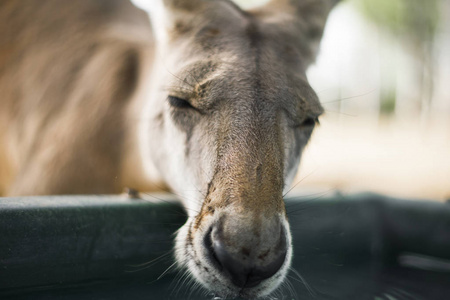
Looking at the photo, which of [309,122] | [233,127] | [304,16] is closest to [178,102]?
[233,127]

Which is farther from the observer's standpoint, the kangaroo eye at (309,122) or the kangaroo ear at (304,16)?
the kangaroo ear at (304,16)

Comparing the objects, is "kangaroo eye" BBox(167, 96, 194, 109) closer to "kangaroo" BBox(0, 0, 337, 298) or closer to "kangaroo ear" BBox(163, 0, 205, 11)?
"kangaroo" BBox(0, 0, 337, 298)

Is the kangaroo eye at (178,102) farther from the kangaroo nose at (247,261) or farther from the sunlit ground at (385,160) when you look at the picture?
the sunlit ground at (385,160)

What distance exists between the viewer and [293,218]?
108 inches

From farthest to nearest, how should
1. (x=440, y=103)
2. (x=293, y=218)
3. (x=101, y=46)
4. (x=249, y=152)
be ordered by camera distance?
1. (x=440, y=103)
2. (x=101, y=46)
3. (x=293, y=218)
4. (x=249, y=152)

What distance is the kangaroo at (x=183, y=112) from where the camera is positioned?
1.77 metres

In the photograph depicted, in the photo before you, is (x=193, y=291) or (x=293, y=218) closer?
(x=193, y=291)

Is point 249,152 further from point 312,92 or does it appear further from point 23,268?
point 23,268

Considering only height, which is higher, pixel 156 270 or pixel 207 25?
pixel 207 25

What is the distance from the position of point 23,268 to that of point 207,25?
5.29 feet

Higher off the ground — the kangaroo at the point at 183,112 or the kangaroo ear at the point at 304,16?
the kangaroo ear at the point at 304,16

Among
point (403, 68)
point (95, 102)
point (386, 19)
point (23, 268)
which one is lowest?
point (23, 268)

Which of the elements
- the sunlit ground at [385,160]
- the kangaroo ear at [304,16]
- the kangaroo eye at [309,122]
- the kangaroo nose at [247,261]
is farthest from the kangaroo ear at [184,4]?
the kangaroo nose at [247,261]

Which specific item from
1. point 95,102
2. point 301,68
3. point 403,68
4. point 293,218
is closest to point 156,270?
point 293,218
